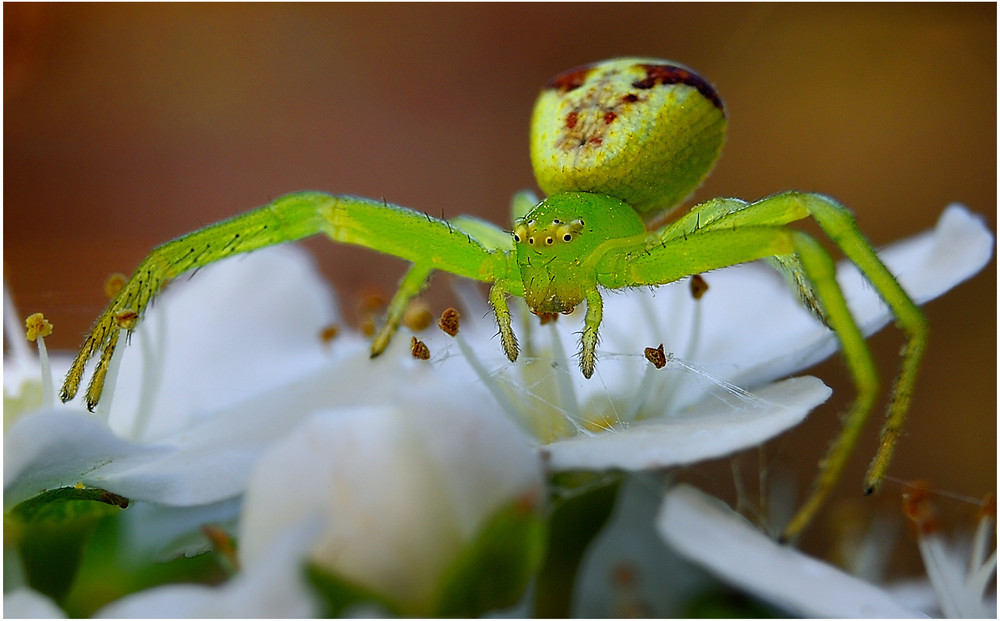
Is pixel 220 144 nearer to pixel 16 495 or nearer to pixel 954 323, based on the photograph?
pixel 954 323

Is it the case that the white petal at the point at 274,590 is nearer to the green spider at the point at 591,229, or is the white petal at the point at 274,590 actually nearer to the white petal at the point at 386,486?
the white petal at the point at 386,486

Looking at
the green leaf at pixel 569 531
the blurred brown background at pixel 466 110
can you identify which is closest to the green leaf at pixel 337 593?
the green leaf at pixel 569 531

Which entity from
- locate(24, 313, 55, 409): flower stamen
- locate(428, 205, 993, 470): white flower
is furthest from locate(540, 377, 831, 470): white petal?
locate(24, 313, 55, 409): flower stamen

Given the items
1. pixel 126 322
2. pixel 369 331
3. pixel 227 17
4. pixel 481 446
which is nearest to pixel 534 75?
pixel 227 17

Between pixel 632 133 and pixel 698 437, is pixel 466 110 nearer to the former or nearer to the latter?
pixel 632 133

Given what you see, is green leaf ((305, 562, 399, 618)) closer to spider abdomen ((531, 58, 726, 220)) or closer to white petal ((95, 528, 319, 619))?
white petal ((95, 528, 319, 619))

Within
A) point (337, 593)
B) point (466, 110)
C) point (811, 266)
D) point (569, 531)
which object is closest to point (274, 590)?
point (337, 593)

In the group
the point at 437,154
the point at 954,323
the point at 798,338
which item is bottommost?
the point at 954,323
